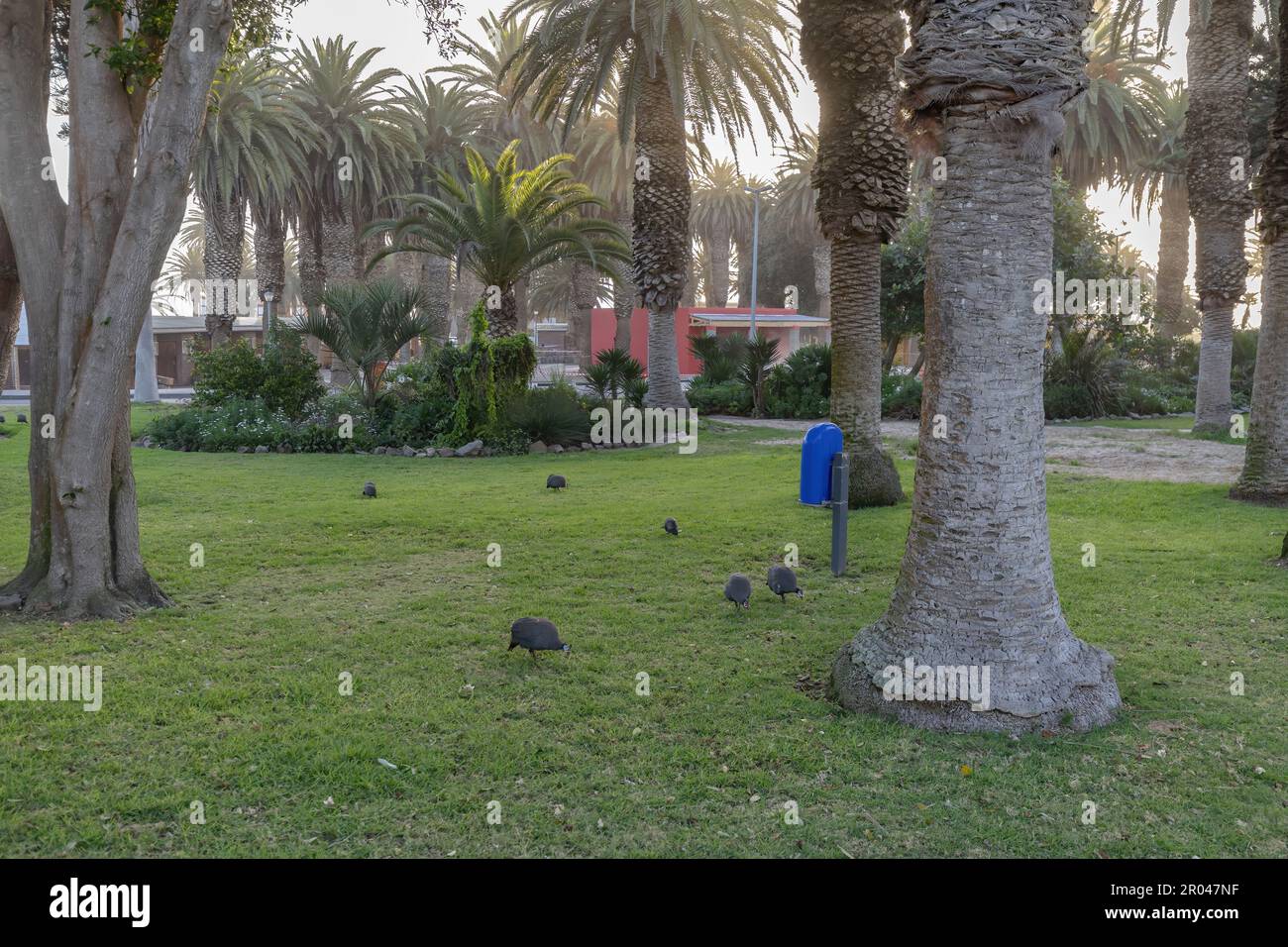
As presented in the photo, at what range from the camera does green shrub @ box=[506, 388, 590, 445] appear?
1697 cm

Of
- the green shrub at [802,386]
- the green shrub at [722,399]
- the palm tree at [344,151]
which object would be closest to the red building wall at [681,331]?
the palm tree at [344,151]

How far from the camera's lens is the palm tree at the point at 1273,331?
9133 millimetres

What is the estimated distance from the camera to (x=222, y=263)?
31141 mm

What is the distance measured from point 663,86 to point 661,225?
9.07 ft

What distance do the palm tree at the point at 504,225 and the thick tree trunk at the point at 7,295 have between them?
35.4 ft

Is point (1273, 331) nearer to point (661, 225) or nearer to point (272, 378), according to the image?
point (661, 225)

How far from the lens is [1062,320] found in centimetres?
2589

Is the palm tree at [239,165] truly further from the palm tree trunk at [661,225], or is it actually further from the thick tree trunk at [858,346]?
the thick tree trunk at [858,346]

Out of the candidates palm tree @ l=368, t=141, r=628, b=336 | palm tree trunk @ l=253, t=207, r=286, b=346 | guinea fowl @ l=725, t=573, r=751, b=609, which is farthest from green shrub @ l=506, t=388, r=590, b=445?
palm tree trunk @ l=253, t=207, r=286, b=346

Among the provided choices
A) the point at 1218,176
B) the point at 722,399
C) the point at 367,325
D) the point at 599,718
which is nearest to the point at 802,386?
the point at 722,399

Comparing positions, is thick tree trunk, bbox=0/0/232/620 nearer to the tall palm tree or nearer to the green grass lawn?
the green grass lawn

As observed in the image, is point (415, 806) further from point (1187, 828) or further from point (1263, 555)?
point (1263, 555)

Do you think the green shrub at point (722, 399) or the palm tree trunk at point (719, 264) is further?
the palm tree trunk at point (719, 264)

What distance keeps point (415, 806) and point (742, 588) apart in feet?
10.1
